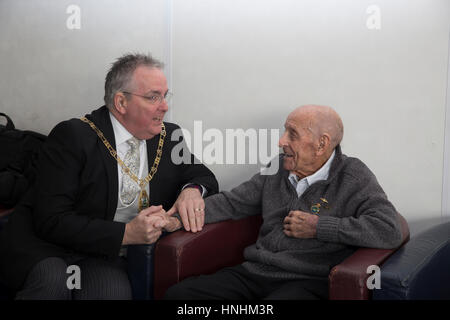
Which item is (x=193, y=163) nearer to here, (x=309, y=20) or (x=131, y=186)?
(x=131, y=186)

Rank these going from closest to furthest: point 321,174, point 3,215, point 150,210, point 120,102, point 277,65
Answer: point 150,210
point 321,174
point 120,102
point 3,215
point 277,65

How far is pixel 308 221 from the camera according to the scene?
85.8 inches

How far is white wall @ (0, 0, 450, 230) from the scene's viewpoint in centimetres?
255

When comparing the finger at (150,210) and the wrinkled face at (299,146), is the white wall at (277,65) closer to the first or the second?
the wrinkled face at (299,146)

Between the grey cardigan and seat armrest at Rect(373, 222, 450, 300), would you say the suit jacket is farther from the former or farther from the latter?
seat armrest at Rect(373, 222, 450, 300)

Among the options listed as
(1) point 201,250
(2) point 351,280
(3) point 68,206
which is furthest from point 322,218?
(3) point 68,206

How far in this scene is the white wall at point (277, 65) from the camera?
255 cm

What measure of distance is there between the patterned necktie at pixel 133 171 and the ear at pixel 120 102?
16cm

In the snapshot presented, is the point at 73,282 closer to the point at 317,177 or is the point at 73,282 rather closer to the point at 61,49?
the point at 317,177

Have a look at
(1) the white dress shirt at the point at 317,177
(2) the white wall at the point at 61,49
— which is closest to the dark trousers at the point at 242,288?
(1) the white dress shirt at the point at 317,177

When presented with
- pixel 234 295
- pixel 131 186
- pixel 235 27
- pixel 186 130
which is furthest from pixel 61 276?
pixel 235 27

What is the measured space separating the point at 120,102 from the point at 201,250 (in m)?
0.84

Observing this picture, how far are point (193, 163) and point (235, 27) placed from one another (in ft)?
2.90

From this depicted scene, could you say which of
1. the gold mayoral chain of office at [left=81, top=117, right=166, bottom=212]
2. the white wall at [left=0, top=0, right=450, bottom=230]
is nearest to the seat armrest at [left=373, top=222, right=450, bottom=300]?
the white wall at [left=0, top=0, right=450, bottom=230]
